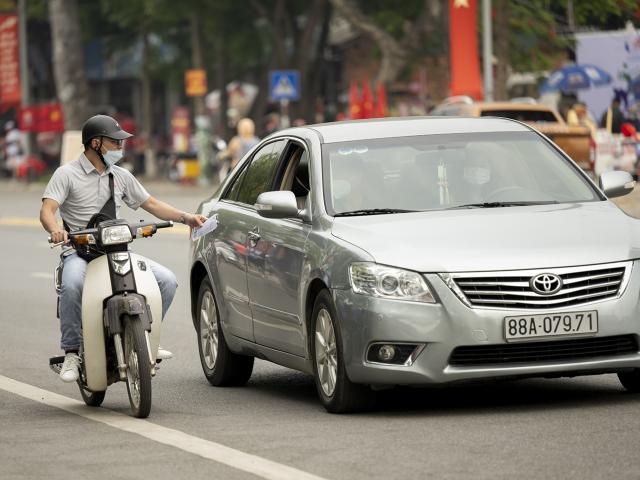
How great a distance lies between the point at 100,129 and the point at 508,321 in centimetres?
264

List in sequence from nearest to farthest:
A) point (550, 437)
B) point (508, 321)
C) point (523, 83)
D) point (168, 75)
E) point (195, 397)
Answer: point (550, 437), point (508, 321), point (195, 397), point (523, 83), point (168, 75)

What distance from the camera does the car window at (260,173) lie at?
Answer: 1120 centimetres

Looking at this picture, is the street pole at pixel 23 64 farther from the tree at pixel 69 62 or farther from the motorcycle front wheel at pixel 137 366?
the motorcycle front wheel at pixel 137 366

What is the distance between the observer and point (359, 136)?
10602mm

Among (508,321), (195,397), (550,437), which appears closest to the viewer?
(550,437)

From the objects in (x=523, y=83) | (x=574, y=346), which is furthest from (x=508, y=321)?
(x=523, y=83)

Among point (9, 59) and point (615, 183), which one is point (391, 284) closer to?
point (615, 183)

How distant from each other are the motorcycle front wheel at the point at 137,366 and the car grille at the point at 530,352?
5.14 feet

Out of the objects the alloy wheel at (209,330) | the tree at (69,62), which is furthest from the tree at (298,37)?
the alloy wheel at (209,330)

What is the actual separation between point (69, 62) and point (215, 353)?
148 ft

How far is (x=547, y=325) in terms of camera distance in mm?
9086

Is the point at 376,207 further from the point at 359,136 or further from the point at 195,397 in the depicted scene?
the point at 195,397

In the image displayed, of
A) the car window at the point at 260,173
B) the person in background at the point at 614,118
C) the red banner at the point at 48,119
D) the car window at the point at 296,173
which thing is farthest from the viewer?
the red banner at the point at 48,119

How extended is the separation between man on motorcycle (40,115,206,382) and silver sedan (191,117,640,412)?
0.56 metres
